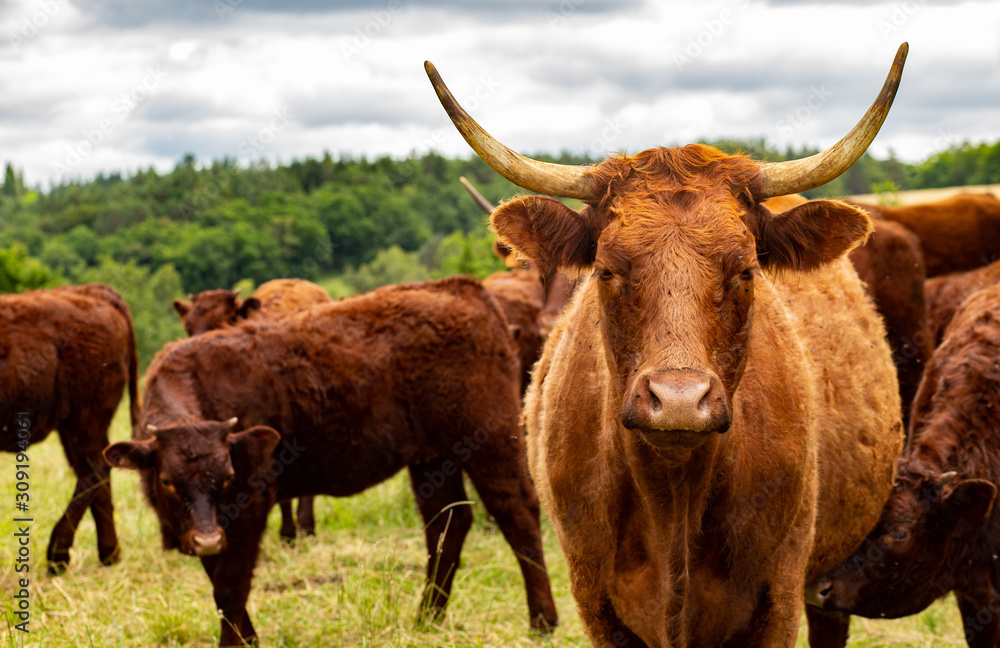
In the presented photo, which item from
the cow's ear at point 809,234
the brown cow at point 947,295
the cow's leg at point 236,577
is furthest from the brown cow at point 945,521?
the brown cow at point 947,295

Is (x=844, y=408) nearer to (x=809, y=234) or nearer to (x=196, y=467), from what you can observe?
(x=809, y=234)

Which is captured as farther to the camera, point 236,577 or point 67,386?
point 67,386

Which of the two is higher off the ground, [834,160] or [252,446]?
[834,160]

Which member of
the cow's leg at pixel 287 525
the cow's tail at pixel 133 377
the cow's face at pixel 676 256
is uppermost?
the cow's face at pixel 676 256

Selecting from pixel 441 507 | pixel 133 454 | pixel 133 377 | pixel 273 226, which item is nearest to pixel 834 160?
pixel 133 454

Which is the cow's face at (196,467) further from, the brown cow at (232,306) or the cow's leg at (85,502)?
the brown cow at (232,306)

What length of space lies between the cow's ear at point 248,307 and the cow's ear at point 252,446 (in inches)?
169

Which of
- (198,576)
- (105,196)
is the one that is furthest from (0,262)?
(105,196)

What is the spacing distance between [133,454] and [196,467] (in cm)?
39

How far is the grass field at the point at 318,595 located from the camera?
189 inches

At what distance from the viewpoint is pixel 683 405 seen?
2064 millimetres

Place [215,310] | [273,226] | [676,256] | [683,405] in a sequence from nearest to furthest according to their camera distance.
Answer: [683,405] → [676,256] → [215,310] → [273,226]

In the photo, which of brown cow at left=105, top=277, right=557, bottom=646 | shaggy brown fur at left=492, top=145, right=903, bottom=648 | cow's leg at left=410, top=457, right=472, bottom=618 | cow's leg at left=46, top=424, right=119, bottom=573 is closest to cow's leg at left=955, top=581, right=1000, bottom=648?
shaggy brown fur at left=492, top=145, right=903, bottom=648

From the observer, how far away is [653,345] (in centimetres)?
226
